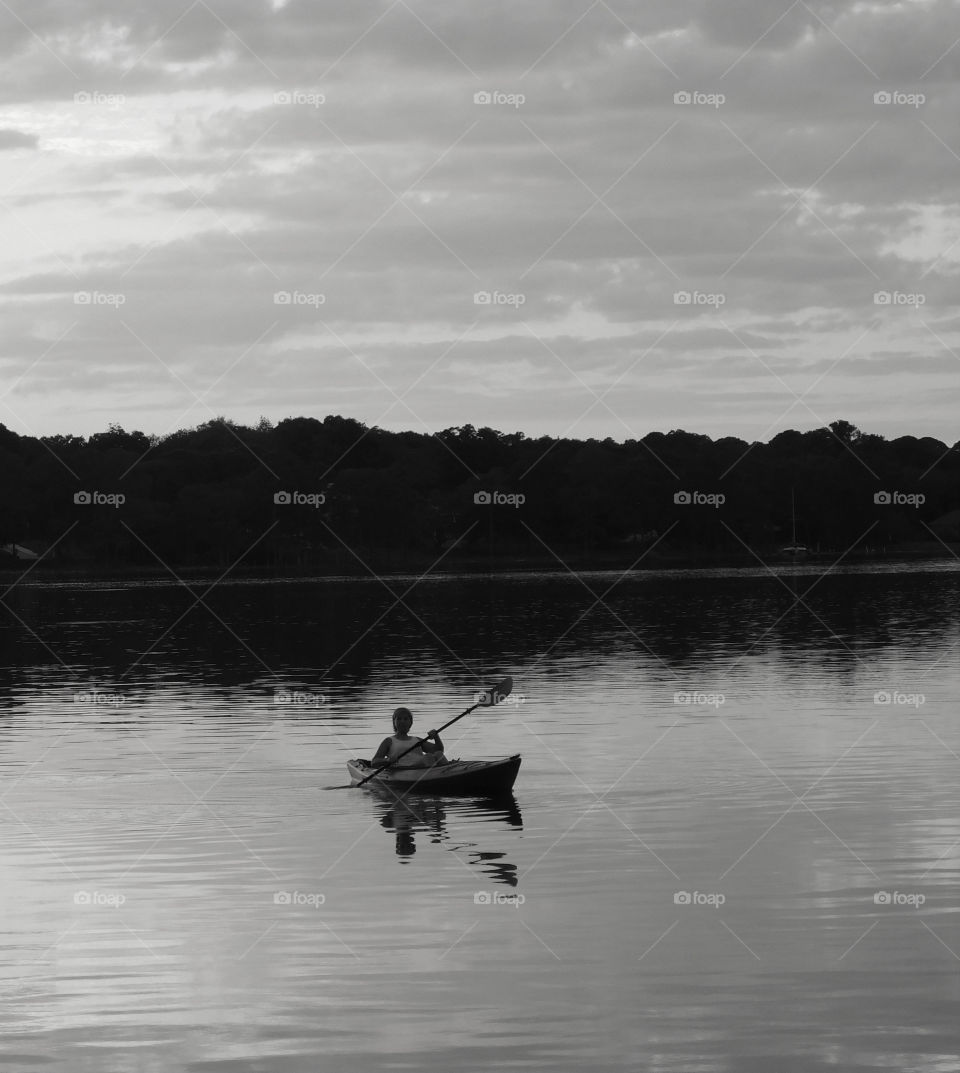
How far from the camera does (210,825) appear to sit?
25062mm

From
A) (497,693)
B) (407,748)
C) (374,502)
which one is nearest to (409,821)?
(407,748)

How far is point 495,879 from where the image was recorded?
20.6 meters

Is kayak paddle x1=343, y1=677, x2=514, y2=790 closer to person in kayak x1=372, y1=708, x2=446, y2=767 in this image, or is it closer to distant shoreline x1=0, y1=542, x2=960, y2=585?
person in kayak x1=372, y1=708, x2=446, y2=767

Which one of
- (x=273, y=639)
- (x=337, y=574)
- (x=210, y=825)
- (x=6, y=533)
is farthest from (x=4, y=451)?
(x=210, y=825)

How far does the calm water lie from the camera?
46.8 ft

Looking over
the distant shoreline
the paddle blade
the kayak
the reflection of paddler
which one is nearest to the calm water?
the reflection of paddler

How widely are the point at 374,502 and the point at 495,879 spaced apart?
151 meters

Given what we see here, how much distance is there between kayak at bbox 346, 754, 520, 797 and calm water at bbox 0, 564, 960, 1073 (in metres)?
0.36

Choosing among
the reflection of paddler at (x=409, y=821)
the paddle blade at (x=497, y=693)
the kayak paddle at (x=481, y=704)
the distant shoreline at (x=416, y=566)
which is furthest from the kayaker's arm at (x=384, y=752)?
the distant shoreline at (x=416, y=566)

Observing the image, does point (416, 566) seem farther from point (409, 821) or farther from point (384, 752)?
point (409, 821)

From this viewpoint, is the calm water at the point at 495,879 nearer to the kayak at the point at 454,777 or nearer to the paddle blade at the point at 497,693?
the kayak at the point at 454,777

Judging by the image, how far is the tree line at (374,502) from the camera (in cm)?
16900

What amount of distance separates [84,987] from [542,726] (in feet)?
71.5

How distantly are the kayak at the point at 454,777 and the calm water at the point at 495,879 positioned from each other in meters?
0.36
